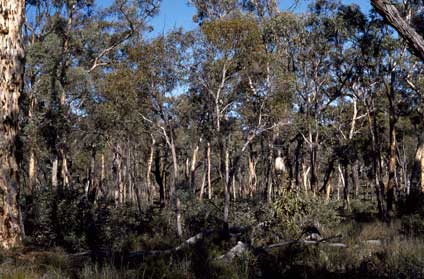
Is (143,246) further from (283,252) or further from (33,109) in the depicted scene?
(33,109)

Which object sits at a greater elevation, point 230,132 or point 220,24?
point 220,24

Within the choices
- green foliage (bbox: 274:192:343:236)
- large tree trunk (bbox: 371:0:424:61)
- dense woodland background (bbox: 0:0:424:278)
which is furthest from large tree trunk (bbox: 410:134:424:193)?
large tree trunk (bbox: 371:0:424:61)

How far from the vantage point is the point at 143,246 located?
9.07 meters

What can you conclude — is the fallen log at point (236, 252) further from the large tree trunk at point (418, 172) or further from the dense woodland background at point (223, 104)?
the large tree trunk at point (418, 172)

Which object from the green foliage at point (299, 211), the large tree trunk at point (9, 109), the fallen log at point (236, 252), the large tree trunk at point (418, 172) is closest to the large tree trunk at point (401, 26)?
the fallen log at point (236, 252)

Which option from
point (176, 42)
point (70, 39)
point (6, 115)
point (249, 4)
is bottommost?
point (6, 115)

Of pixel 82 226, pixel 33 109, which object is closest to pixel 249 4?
pixel 33 109

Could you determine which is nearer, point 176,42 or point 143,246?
point 143,246

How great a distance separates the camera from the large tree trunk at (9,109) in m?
5.42

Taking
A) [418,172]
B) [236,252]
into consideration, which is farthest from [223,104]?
[236,252]

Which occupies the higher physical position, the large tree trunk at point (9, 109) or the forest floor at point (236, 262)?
the large tree trunk at point (9, 109)

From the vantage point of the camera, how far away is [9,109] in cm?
564

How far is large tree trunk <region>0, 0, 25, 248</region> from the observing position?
542 centimetres

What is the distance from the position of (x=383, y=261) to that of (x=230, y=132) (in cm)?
2019
